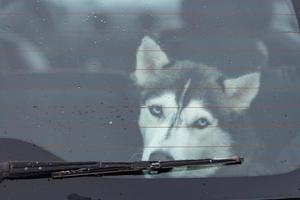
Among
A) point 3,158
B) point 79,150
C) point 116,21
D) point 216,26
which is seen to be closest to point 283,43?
point 216,26

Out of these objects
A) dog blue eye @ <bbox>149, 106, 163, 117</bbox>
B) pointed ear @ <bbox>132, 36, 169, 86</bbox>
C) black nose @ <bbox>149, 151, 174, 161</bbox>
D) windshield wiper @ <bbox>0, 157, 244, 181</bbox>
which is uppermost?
pointed ear @ <bbox>132, 36, 169, 86</bbox>

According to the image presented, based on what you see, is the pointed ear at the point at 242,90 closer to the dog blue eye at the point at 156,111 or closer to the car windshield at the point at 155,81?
the car windshield at the point at 155,81

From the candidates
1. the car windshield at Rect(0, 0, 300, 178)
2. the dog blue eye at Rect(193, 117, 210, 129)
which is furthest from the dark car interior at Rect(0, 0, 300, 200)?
the dog blue eye at Rect(193, 117, 210, 129)

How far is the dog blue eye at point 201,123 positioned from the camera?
3.25m

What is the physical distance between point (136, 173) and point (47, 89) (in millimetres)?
545

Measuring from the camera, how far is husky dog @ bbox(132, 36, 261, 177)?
10.6 feet

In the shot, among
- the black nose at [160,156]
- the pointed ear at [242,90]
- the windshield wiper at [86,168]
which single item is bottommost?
the windshield wiper at [86,168]

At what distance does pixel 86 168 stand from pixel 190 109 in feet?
1.74

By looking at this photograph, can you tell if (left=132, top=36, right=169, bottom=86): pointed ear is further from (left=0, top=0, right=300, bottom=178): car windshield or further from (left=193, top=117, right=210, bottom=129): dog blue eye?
(left=193, top=117, right=210, bottom=129): dog blue eye

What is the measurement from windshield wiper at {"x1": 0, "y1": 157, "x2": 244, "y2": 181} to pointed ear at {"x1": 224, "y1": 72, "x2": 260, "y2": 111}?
27 centimetres

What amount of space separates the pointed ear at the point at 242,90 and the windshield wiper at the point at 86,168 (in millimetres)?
265

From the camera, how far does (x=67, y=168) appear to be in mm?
3150

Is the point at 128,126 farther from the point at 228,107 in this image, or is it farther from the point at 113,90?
the point at 228,107

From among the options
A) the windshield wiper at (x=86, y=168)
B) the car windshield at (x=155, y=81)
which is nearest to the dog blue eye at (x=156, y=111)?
the car windshield at (x=155, y=81)
